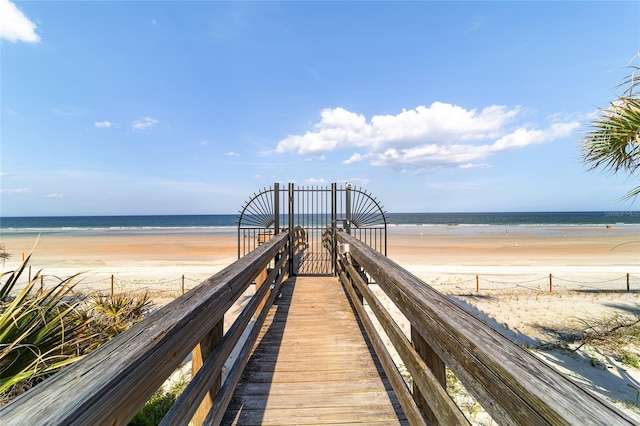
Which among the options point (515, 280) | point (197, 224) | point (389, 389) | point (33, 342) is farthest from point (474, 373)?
point (197, 224)

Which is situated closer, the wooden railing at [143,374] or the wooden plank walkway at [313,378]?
the wooden railing at [143,374]

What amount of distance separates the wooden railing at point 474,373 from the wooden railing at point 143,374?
1.18 m

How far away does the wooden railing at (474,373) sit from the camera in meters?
0.74

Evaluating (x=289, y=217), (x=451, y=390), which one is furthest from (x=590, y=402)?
(x=289, y=217)

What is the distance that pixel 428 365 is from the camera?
5.12 ft

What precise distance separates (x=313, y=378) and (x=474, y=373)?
5.66 feet

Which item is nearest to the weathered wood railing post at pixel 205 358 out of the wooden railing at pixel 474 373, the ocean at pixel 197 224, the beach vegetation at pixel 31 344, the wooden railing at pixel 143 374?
the wooden railing at pixel 143 374

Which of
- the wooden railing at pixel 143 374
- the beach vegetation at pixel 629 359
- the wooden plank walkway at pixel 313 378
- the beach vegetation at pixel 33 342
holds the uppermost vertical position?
the wooden railing at pixel 143 374

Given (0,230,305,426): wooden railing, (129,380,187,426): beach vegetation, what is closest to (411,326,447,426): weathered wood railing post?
(0,230,305,426): wooden railing

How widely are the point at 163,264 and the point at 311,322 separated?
14435 mm

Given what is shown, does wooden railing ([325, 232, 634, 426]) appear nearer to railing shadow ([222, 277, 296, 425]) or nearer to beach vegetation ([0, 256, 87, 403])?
railing shadow ([222, 277, 296, 425])

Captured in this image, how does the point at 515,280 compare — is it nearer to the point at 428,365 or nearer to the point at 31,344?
the point at 428,365

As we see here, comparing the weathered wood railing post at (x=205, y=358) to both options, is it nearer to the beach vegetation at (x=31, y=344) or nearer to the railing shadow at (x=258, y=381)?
the railing shadow at (x=258, y=381)

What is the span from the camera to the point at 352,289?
404 centimetres
